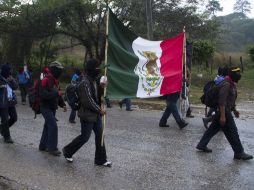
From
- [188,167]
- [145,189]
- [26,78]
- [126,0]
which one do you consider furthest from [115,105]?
[145,189]

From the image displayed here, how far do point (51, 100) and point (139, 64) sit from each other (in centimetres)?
179

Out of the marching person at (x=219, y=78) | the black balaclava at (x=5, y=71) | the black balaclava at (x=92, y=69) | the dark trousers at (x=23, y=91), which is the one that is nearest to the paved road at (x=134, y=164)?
the marching person at (x=219, y=78)

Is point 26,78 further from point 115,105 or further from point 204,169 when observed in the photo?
point 204,169

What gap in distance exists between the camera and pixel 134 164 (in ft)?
25.2

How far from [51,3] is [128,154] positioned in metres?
17.5

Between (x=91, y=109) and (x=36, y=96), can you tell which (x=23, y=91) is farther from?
(x=91, y=109)

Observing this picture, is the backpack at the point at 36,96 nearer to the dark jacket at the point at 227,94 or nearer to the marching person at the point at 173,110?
the dark jacket at the point at 227,94

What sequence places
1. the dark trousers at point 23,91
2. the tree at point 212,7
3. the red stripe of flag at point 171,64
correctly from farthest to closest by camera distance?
1. the tree at point 212,7
2. the dark trousers at point 23,91
3. the red stripe of flag at point 171,64

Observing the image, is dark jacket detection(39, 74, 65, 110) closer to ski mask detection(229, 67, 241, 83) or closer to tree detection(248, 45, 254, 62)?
ski mask detection(229, 67, 241, 83)

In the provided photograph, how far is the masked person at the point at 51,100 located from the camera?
8.05 metres

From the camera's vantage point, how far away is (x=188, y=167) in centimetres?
755

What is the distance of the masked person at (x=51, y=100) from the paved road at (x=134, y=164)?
0.76 feet

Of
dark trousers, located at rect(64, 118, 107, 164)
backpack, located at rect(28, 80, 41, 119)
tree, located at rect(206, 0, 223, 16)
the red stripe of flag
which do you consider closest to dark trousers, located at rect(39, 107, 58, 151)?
backpack, located at rect(28, 80, 41, 119)

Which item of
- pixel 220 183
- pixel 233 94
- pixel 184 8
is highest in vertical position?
pixel 184 8
